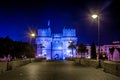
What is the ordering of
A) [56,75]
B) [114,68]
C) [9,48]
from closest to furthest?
[56,75] < [114,68] < [9,48]

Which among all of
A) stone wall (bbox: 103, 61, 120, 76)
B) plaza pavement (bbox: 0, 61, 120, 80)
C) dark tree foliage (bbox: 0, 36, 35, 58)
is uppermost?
dark tree foliage (bbox: 0, 36, 35, 58)

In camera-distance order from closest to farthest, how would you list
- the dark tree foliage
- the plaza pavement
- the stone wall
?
the plaza pavement
the stone wall
the dark tree foliage

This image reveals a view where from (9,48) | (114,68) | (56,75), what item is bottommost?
(56,75)

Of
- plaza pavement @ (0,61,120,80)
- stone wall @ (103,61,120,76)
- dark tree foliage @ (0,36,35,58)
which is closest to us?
plaza pavement @ (0,61,120,80)

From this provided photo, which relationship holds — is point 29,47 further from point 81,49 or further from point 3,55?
point 81,49

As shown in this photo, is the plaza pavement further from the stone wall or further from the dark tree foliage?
the dark tree foliage

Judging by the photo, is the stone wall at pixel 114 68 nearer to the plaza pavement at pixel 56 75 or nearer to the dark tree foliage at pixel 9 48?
the plaza pavement at pixel 56 75

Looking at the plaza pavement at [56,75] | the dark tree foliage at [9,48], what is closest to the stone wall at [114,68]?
the plaza pavement at [56,75]

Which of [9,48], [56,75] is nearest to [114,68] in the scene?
[56,75]

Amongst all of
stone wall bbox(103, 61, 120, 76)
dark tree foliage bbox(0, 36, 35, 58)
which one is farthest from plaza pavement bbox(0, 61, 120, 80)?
dark tree foliage bbox(0, 36, 35, 58)

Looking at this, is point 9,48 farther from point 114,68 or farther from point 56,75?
point 56,75

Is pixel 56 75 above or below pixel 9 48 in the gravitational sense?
below

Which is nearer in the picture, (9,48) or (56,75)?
(56,75)

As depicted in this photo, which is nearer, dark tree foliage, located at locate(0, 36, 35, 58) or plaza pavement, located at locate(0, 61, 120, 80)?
plaza pavement, located at locate(0, 61, 120, 80)
